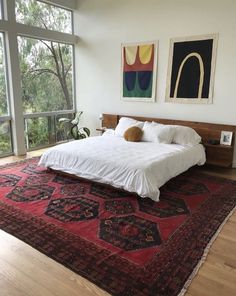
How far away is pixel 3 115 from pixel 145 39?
3014mm

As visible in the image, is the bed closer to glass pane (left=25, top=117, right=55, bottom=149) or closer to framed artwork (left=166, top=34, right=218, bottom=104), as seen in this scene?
framed artwork (left=166, top=34, right=218, bottom=104)

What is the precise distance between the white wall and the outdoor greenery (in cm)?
32

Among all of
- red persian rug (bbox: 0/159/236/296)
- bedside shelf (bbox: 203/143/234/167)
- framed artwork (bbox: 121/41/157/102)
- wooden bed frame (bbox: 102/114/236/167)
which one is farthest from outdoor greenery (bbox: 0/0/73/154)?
bedside shelf (bbox: 203/143/234/167)

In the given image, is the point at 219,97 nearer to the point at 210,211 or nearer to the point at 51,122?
the point at 210,211

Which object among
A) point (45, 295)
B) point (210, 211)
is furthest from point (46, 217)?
point (210, 211)

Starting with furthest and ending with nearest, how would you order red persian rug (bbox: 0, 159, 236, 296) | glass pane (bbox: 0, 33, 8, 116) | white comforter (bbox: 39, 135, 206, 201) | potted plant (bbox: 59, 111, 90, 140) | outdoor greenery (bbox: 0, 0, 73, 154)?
potted plant (bbox: 59, 111, 90, 140)
outdoor greenery (bbox: 0, 0, 73, 154)
glass pane (bbox: 0, 33, 8, 116)
white comforter (bbox: 39, 135, 206, 201)
red persian rug (bbox: 0, 159, 236, 296)

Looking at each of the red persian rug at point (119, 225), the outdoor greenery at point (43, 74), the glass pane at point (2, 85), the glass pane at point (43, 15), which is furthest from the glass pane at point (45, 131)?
the glass pane at point (43, 15)

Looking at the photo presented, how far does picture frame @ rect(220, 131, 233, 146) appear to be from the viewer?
404 cm

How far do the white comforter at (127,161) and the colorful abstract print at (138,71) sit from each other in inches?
52.8

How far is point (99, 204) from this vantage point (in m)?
2.93

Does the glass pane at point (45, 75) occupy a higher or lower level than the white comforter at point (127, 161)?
higher

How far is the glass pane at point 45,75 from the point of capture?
4.97 metres

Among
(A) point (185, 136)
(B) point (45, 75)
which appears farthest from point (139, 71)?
(B) point (45, 75)

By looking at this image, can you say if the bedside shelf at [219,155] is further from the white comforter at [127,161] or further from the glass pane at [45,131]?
the glass pane at [45,131]
